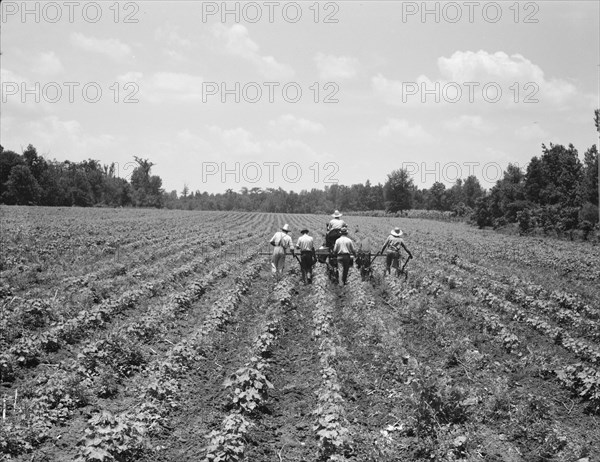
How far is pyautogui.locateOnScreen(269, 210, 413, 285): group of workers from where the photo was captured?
15070 mm

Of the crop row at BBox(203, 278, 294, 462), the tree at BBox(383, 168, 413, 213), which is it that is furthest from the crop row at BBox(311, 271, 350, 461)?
the tree at BBox(383, 168, 413, 213)

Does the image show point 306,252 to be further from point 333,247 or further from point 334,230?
point 333,247

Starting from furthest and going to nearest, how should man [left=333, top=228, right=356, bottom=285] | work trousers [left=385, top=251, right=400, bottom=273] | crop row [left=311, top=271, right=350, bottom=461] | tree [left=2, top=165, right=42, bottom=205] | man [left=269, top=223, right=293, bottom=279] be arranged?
tree [left=2, top=165, right=42, bottom=205] < work trousers [left=385, top=251, right=400, bottom=273] < man [left=269, top=223, right=293, bottom=279] < man [left=333, top=228, right=356, bottom=285] < crop row [left=311, top=271, right=350, bottom=461]

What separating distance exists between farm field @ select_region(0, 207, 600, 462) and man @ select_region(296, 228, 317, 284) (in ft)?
2.30

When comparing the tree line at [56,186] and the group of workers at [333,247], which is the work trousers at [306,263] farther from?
the tree line at [56,186]

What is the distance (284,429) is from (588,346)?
6344mm

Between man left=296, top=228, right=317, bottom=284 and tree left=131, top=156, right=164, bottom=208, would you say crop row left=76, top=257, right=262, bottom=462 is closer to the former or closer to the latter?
man left=296, top=228, right=317, bottom=284

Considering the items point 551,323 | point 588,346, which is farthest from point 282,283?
point 588,346

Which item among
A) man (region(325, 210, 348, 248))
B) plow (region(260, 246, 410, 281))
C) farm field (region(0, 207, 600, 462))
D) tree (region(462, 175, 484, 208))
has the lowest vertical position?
farm field (region(0, 207, 600, 462))

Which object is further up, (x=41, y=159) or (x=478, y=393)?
(x=41, y=159)

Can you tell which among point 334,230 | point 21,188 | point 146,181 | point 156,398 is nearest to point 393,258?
point 334,230

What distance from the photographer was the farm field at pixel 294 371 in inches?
235

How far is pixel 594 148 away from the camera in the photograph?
54.7 metres

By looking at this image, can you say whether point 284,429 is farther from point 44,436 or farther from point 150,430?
point 44,436
